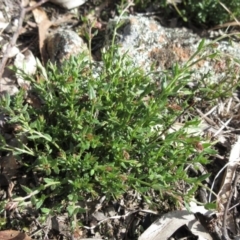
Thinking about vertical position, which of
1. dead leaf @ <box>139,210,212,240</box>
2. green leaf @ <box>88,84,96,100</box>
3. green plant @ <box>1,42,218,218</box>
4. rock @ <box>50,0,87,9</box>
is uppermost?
rock @ <box>50,0,87,9</box>

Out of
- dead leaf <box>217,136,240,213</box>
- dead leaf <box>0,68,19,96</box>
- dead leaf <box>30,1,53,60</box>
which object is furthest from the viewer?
dead leaf <box>30,1,53,60</box>

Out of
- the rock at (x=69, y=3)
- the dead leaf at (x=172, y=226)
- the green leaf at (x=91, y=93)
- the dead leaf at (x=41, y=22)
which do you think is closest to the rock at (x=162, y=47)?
the rock at (x=69, y=3)

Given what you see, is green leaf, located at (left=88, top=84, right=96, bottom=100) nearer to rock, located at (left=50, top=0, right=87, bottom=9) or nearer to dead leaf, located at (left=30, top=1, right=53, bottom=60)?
dead leaf, located at (left=30, top=1, right=53, bottom=60)

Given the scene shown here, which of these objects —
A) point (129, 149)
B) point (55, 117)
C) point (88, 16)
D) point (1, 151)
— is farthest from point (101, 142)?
point (88, 16)

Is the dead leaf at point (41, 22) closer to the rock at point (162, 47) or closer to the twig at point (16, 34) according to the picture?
the twig at point (16, 34)

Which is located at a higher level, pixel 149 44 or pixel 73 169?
pixel 149 44

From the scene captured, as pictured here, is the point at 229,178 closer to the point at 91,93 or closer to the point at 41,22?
the point at 91,93

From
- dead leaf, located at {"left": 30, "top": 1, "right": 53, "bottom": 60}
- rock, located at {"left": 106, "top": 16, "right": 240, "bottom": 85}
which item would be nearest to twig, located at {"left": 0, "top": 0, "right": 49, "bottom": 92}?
dead leaf, located at {"left": 30, "top": 1, "right": 53, "bottom": 60}

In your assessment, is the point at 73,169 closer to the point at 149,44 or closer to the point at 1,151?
the point at 1,151
